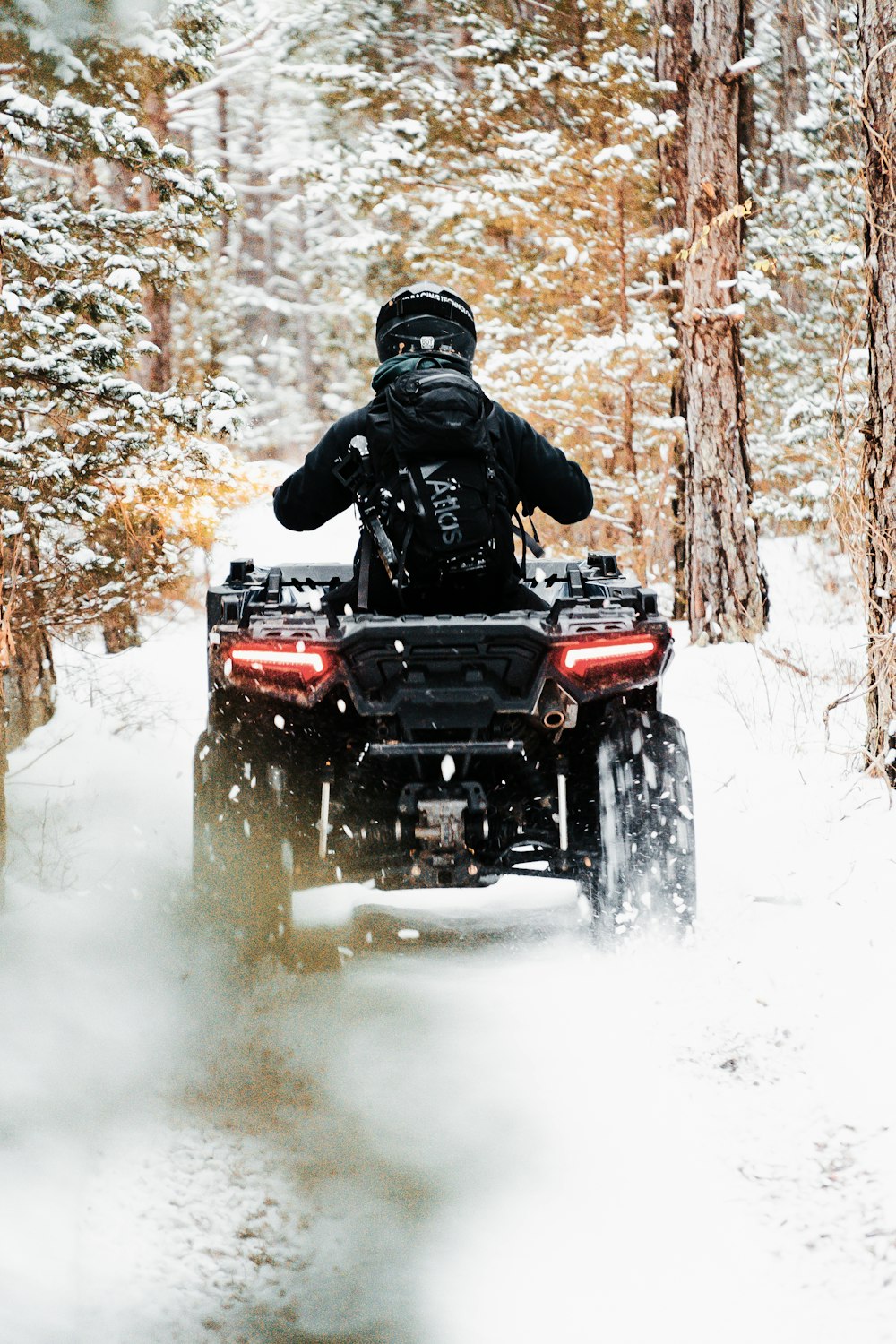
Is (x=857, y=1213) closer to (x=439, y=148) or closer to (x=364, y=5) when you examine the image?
(x=439, y=148)

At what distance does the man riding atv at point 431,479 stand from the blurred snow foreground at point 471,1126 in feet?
4.44

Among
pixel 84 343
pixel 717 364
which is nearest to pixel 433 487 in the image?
pixel 84 343

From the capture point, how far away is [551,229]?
43.3ft

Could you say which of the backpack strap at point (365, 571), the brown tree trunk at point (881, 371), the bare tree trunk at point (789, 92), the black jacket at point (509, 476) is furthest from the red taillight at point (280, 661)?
the bare tree trunk at point (789, 92)

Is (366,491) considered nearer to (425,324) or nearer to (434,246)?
(425,324)

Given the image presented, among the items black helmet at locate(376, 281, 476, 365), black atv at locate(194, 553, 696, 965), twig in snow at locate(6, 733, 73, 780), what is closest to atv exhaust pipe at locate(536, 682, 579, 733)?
black atv at locate(194, 553, 696, 965)

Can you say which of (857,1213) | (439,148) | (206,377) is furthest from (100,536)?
(439,148)

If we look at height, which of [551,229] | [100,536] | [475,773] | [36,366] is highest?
[551,229]

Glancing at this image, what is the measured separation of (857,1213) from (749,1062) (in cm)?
74

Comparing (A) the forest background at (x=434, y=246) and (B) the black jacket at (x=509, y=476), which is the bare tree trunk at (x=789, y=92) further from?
(B) the black jacket at (x=509, y=476)

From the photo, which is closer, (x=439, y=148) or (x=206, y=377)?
(x=206, y=377)

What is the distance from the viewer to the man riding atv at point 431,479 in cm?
399

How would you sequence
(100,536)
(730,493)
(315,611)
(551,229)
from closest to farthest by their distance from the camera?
(315,611) < (100,536) < (730,493) < (551,229)

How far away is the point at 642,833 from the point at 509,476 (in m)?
1.45
